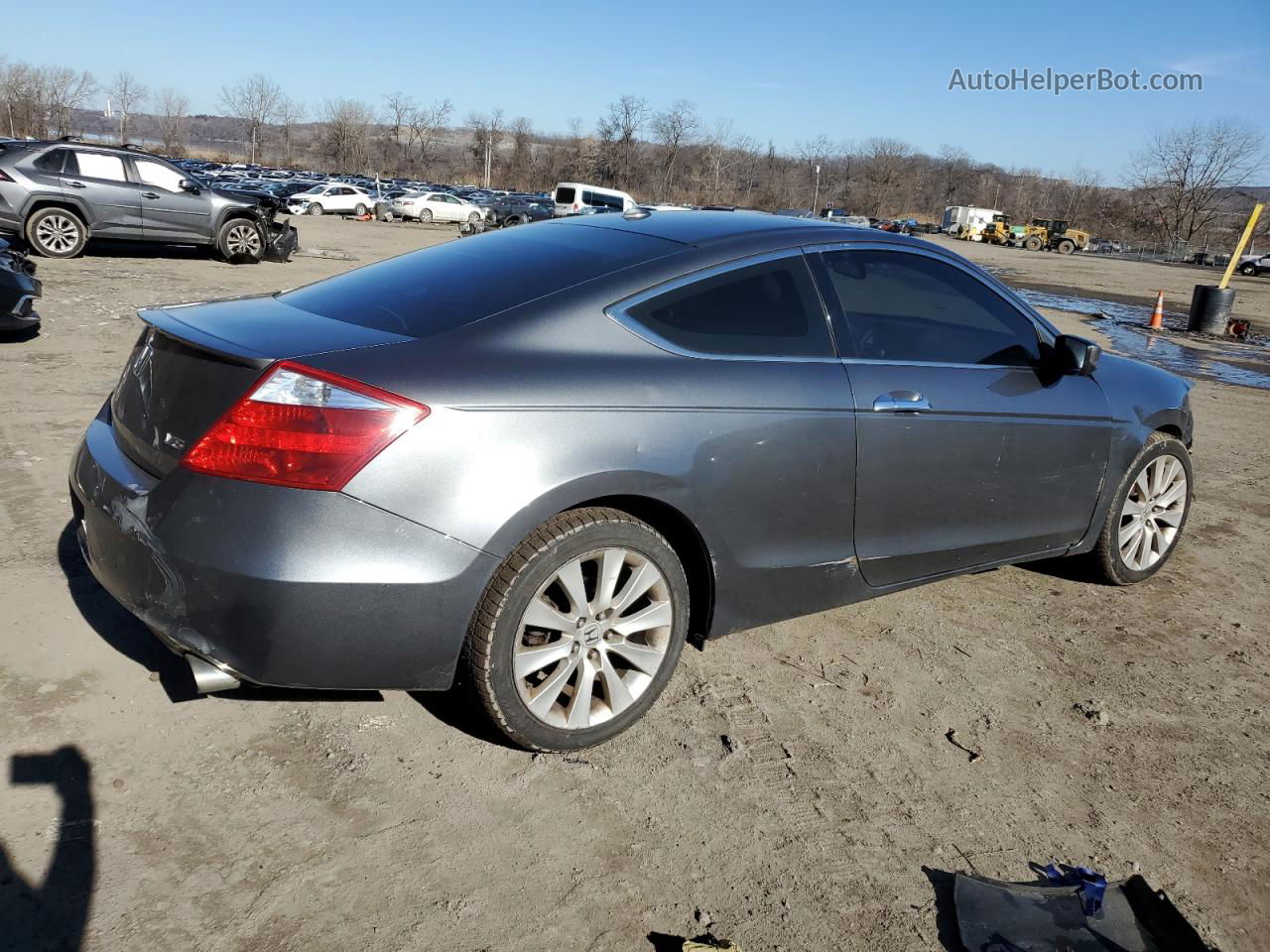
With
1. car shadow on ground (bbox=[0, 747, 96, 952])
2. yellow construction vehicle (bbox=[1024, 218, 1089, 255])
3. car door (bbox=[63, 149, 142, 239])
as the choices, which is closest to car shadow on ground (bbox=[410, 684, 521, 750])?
car shadow on ground (bbox=[0, 747, 96, 952])

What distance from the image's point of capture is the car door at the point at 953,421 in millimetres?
3471

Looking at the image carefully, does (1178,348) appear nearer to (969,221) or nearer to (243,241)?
(243,241)

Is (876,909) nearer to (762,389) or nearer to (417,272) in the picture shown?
(762,389)

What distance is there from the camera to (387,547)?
249cm

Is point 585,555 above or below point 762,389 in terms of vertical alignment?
below

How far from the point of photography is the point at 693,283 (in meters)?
3.14

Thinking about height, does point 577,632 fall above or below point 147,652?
above

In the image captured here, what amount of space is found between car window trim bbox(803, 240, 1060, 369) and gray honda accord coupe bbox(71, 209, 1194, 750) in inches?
0.8

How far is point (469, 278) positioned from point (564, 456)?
876 mm

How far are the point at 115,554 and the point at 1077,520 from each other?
3.71m

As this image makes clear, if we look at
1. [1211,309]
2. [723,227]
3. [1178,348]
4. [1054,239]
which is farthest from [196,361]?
[1054,239]

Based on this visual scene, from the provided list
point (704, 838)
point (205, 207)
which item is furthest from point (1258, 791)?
point (205, 207)

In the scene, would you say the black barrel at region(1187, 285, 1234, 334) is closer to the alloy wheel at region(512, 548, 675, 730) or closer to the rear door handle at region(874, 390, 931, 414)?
the rear door handle at region(874, 390, 931, 414)

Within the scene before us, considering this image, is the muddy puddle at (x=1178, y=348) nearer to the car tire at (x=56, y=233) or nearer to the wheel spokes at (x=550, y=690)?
the wheel spokes at (x=550, y=690)
